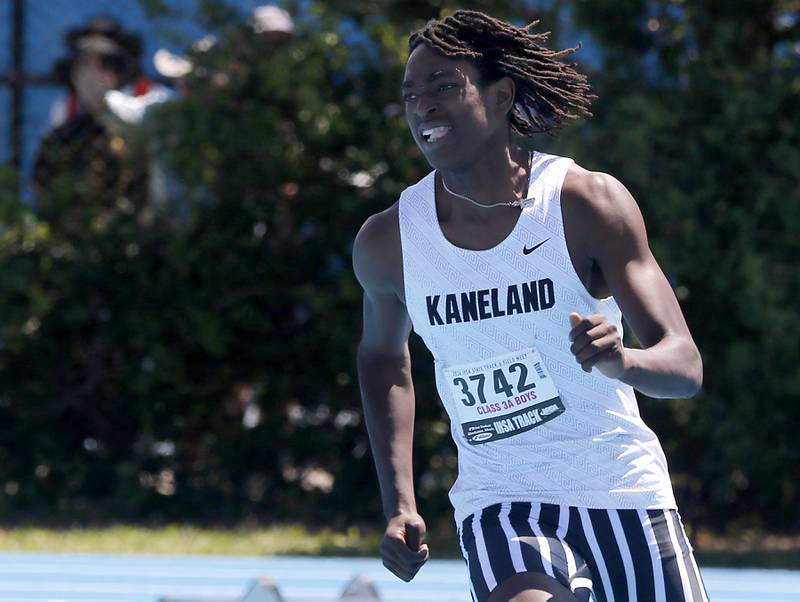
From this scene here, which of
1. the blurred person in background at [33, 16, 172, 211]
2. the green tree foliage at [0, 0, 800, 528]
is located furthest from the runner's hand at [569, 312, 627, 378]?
the blurred person in background at [33, 16, 172, 211]

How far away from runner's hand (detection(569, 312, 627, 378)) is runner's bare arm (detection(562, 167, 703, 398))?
91 mm

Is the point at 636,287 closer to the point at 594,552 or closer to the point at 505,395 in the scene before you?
the point at 505,395

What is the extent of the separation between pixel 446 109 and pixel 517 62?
0.87ft

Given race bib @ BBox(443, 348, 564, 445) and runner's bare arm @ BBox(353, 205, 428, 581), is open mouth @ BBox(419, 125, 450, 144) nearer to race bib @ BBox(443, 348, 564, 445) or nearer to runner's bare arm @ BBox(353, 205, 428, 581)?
runner's bare arm @ BBox(353, 205, 428, 581)

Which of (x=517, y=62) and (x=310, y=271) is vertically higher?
(x=517, y=62)

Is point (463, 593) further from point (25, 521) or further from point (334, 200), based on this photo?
point (25, 521)

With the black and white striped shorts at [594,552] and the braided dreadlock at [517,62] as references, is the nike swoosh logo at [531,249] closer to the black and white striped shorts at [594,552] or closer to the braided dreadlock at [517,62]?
the braided dreadlock at [517,62]

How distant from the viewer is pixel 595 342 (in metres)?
2.50

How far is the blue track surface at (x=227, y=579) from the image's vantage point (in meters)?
5.71

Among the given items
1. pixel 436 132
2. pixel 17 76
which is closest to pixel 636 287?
pixel 436 132

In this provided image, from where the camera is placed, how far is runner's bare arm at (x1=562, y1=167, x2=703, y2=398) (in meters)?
2.72

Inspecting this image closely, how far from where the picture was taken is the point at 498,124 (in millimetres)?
3174

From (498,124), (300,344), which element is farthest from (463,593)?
(498,124)

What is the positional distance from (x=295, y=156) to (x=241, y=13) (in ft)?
2.69
